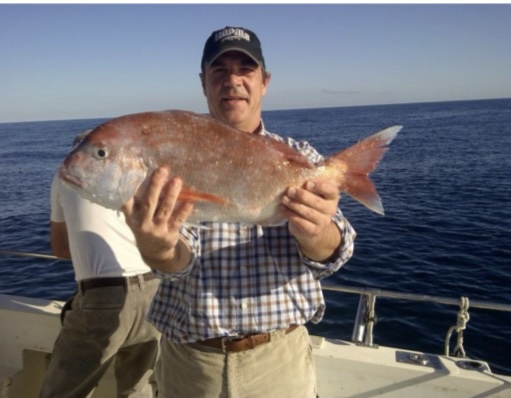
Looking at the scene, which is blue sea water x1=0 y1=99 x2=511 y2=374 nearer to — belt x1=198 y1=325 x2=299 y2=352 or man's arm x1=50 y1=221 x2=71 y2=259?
man's arm x1=50 y1=221 x2=71 y2=259

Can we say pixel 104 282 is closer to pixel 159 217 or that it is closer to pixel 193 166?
pixel 159 217

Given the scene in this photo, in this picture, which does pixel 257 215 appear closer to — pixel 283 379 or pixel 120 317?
pixel 283 379

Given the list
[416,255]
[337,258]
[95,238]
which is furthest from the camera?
[416,255]

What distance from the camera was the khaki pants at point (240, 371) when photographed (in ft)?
8.68

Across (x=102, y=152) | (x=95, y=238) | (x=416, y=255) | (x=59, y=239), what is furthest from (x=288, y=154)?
(x=416, y=255)

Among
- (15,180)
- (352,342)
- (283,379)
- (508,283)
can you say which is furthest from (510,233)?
(15,180)

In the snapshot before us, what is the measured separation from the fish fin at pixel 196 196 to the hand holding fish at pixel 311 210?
0.36 m

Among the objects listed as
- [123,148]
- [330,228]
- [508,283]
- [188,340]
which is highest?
[123,148]

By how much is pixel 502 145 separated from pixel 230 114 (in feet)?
147

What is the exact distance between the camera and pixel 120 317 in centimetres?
348

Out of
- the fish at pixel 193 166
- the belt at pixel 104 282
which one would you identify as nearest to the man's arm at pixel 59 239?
the belt at pixel 104 282

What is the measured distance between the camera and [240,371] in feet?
8.69

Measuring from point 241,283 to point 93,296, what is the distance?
4.61 feet

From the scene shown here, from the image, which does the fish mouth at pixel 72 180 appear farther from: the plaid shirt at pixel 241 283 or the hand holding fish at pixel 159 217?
the plaid shirt at pixel 241 283
